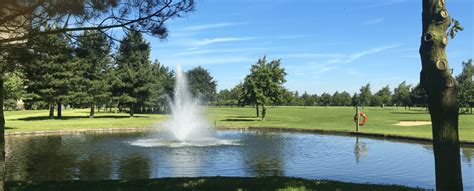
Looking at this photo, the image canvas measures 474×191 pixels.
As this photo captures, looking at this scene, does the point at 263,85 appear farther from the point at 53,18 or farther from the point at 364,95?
the point at 364,95

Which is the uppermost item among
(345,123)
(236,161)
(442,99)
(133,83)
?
(133,83)

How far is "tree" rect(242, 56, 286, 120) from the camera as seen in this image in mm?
43562

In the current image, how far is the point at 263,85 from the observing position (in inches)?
1732

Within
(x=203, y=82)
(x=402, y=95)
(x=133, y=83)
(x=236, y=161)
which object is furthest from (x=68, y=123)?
(x=402, y=95)

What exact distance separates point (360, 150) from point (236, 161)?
6.92 meters

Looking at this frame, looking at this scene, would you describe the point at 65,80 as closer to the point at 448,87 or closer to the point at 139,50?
the point at 139,50

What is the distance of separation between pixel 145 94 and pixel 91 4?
44.6 meters

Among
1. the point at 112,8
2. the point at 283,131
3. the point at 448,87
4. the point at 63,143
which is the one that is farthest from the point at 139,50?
the point at 283,131

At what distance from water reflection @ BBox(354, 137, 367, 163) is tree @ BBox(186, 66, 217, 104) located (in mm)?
73481

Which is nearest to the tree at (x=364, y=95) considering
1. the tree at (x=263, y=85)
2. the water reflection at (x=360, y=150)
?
the tree at (x=263, y=85)

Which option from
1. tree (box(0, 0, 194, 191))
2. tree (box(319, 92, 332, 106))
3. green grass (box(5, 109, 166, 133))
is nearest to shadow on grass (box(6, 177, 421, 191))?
tree (box(0, 0, 194, 191))

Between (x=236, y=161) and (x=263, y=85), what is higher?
(x=263, y=85)

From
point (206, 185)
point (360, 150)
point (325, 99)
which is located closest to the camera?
point (206, 185)

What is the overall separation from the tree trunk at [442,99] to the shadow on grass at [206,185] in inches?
142
